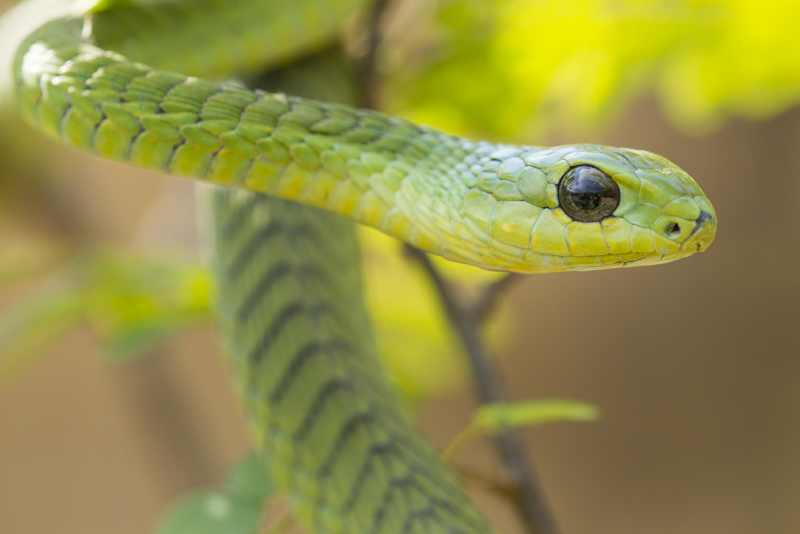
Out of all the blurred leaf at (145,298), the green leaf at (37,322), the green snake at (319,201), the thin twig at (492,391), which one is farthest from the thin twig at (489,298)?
the green leaf at (37,322)

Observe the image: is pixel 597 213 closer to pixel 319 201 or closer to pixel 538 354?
pixel 319 201

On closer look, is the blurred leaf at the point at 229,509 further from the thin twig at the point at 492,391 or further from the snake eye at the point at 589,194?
the snake eye at the point at 589,194

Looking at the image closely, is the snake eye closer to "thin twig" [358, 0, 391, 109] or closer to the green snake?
the green snake

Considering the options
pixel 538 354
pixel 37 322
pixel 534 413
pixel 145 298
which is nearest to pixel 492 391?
pixel 534 413

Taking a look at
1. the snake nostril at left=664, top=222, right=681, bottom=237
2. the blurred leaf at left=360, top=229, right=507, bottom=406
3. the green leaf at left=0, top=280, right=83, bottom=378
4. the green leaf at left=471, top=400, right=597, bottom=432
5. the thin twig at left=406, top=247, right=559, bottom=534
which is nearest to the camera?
the snake nostril at left=664, top=222, right=681, bottom=237

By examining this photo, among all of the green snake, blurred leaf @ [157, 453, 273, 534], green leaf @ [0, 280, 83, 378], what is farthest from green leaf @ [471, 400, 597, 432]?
green leaf @ [0, 280, 83, 378]

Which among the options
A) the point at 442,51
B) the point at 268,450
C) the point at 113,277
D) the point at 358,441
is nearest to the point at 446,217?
the point at 358,441

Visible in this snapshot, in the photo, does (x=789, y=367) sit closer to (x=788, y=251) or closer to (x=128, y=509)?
(x=788, y=251)
